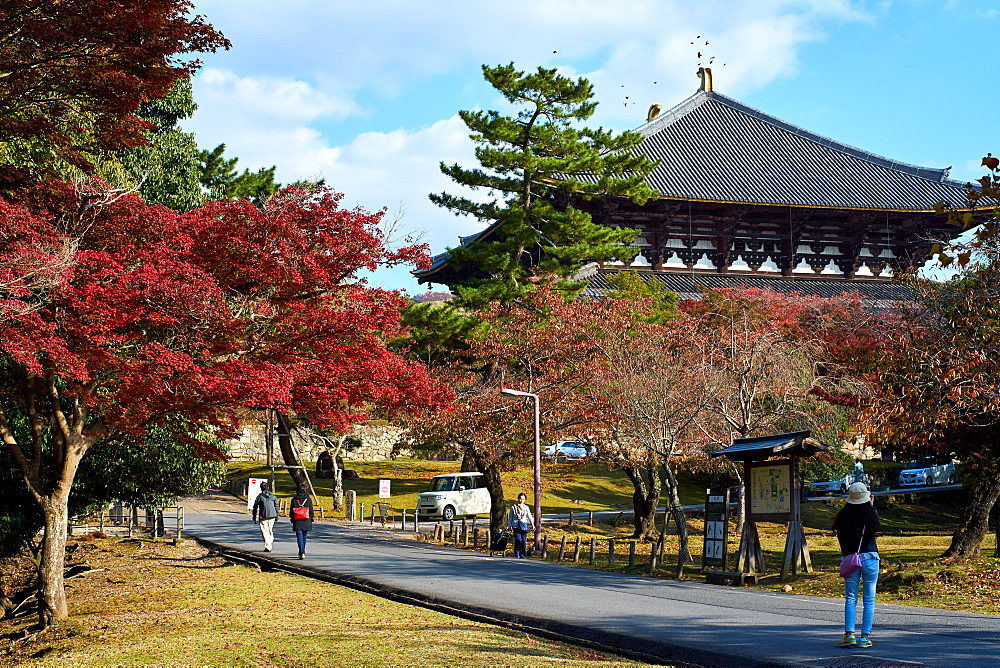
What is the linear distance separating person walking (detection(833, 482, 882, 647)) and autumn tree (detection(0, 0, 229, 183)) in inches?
382

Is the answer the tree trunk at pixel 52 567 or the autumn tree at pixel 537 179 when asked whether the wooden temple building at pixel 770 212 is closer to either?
the autumn tree at pixel 537 179

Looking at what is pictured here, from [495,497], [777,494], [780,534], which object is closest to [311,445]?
[495,497]

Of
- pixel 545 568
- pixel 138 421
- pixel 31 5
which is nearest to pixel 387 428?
pixel 545 568

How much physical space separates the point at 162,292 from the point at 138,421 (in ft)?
8.27

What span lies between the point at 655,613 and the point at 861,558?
3394mm

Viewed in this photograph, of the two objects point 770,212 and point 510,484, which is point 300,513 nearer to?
point 510,484

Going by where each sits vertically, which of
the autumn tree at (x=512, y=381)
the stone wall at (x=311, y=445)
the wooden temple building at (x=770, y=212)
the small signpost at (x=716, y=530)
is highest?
the wooden temple building at (x=770, y=212)

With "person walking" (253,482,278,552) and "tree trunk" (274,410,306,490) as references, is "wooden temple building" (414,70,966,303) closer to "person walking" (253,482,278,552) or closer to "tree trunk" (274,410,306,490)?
"tree trunk" (274,410,306,490)

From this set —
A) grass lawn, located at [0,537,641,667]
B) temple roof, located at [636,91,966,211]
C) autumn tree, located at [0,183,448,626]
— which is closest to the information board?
autumn tree, located at [0,183,448,626]

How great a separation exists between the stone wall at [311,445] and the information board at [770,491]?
3070cm

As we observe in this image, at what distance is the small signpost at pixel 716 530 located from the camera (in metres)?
17.4

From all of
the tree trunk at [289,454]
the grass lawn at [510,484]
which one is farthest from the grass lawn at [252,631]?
the grass lawn at [510,484]

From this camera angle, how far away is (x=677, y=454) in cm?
2400

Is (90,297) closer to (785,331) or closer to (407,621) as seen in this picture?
(407,621)
